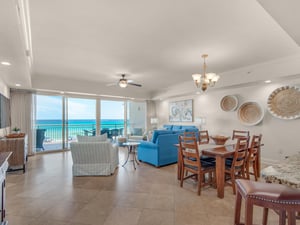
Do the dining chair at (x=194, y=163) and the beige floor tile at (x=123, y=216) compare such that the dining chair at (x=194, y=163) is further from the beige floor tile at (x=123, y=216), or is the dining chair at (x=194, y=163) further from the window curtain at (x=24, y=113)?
the window curtain at (x=24, y=113)

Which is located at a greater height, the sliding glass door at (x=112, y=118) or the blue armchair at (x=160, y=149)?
the sliding glass door at (x=112, y=118)

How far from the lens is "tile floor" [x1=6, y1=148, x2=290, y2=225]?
2.13 metres

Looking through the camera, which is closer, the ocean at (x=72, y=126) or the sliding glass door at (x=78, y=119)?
the sliding glass door at (x=78, y=119)

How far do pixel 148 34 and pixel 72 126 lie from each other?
555cm

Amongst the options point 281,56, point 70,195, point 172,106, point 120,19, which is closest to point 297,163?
point 120,19

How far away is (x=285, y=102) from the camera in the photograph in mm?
4242

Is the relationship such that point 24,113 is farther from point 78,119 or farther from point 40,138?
point 78,119

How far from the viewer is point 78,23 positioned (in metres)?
2.50

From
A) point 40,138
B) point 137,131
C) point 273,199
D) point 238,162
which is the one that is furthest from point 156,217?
point 137,131

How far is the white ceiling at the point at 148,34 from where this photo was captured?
207cm

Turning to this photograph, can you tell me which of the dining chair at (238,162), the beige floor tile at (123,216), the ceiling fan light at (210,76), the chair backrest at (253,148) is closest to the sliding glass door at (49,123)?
the beige floor tile at (123,216)

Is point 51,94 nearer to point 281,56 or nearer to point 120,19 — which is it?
point 120,19

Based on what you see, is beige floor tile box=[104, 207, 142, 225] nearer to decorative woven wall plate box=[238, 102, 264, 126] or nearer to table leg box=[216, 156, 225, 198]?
table leg box=[216, 156, 225, 198]

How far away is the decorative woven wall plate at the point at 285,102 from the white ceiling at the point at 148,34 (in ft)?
3.25
